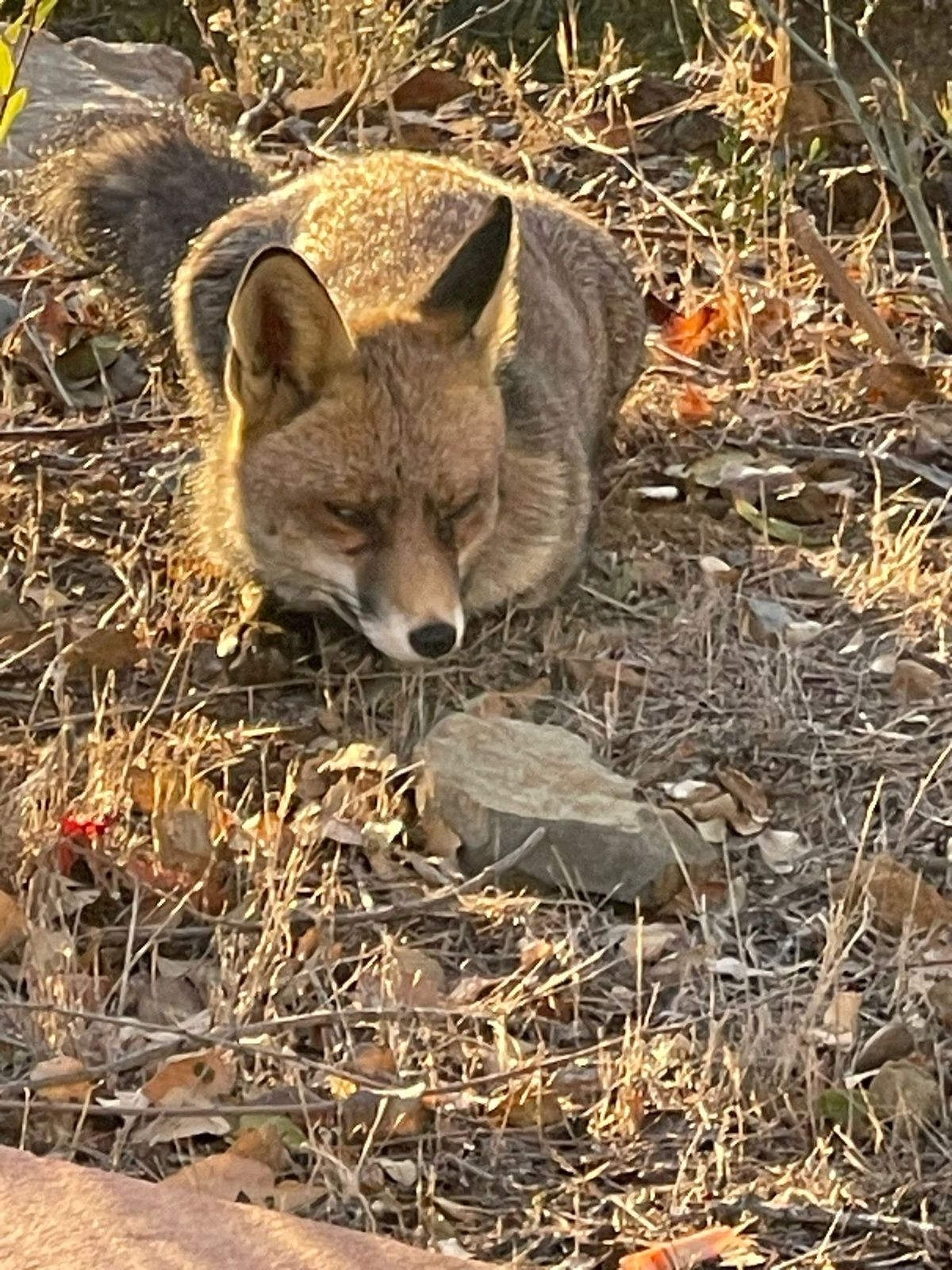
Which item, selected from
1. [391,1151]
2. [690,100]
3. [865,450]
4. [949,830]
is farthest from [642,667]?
[690,100]

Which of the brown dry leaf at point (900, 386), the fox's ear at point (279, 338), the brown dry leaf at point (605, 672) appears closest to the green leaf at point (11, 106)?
the fox's ear at point (279, 338)

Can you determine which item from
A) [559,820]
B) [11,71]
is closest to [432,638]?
[559,820]

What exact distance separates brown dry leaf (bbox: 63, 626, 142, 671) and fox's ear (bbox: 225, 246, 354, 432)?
1.88 feet

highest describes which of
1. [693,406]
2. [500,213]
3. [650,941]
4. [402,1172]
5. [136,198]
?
[500,213]

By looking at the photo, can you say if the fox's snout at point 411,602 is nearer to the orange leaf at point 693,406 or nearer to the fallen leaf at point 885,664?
the fallen leaf at point 885,664

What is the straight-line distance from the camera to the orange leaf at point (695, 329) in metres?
6.50

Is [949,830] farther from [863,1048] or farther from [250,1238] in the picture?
[250,1238]

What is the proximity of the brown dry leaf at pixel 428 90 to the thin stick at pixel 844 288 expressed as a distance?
7.24ft

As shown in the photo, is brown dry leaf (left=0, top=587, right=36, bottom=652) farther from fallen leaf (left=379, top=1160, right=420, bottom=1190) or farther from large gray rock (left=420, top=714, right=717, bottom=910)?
fallen leaf (left=379, top=1160, right=420, bottom=1190)

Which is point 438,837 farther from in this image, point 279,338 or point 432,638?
point 279,338

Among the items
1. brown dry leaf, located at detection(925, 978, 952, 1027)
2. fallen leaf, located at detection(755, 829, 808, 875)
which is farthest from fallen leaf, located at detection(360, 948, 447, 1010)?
brown dry leaf, located at detection(925, 978, 952, 1027)

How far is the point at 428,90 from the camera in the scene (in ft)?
26.5

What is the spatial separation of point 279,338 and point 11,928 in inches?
63.1

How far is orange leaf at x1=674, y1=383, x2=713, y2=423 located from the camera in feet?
20.0
